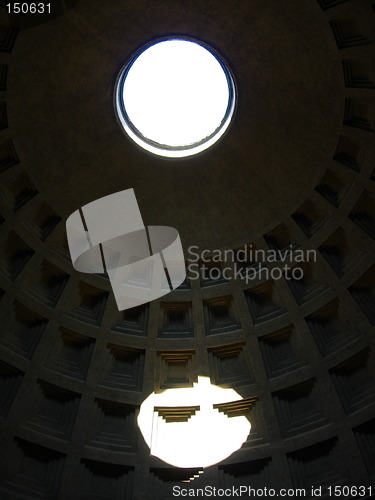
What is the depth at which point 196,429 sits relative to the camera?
63.9 ft

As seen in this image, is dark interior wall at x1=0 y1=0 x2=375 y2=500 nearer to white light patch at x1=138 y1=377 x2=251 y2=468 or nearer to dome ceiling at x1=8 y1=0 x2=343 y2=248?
dome ceiling at x1=8 y1=0 x2=343 y2=248

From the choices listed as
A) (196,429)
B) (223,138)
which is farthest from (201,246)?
(196,429)

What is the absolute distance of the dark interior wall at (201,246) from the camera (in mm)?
17453

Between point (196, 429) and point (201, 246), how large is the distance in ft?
20.6

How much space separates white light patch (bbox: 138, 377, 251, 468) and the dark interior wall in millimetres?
330

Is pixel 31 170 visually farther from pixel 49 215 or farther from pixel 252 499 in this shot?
pixel 252 499

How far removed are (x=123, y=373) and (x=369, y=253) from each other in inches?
364

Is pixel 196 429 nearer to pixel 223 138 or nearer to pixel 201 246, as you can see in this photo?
pixel 201 246

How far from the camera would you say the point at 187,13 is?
57.2 feet

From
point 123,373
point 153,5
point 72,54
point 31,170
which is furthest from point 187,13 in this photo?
point 123,373

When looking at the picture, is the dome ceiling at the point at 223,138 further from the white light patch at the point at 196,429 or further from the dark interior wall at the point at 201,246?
the white light patch at the point at 196,429

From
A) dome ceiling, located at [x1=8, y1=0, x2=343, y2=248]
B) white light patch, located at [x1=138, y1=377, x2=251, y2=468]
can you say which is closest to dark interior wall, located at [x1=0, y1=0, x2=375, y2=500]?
dome ceiling, located at [x1=8, y1=0, x2=343, y2=248]

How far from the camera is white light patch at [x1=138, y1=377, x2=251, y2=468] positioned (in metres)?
18.8

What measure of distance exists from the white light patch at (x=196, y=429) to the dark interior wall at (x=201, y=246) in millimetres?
330
